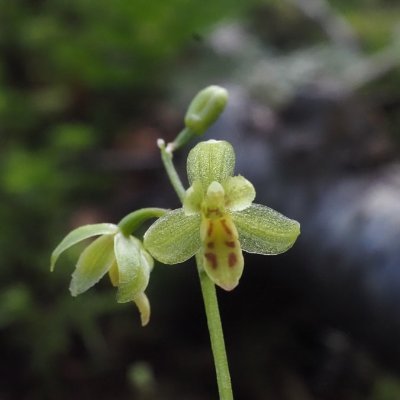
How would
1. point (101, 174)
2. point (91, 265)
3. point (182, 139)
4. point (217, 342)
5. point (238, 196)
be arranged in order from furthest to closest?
point (101, 174) < point (182, 139) < point (91, 265) < point (238, 196) < point (217, 342)

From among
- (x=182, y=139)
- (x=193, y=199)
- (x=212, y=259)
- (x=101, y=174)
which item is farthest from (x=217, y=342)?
(x=101, y=174)

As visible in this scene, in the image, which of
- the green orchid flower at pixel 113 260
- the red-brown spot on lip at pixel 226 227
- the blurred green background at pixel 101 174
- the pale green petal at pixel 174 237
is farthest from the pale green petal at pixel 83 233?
the blurred green background at pixel 101 174

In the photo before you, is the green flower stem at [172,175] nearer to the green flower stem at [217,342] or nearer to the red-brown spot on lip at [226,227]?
the red-brown spot on lip at [226,227]

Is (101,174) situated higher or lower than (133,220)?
higher

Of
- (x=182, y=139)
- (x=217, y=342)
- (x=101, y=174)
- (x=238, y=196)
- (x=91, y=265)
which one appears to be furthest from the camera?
(x=101, y=174)

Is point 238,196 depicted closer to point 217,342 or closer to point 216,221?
point 216,221

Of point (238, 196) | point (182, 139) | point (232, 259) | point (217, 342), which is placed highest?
point (182, 139)

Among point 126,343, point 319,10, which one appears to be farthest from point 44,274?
point 319,10
